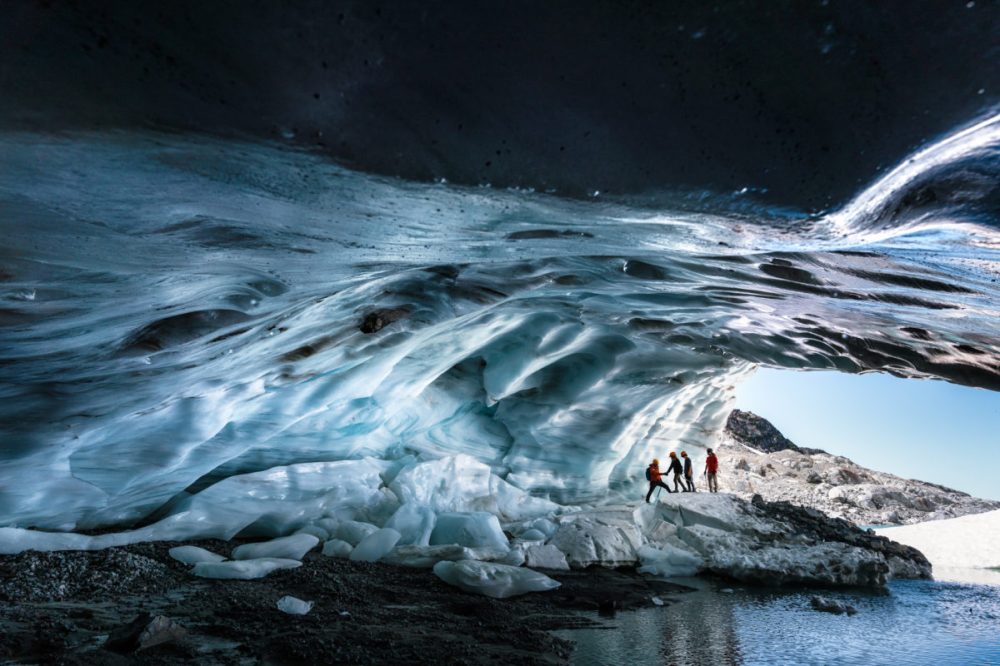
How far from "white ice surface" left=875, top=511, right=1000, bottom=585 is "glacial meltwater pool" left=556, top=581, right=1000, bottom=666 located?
105 inches

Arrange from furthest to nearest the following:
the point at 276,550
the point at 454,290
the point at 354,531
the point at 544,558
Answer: the point at 544,558 < the point at 354,531 < the point at 276,550 < the point at 454,290

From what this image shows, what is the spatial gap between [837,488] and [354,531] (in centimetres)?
2176

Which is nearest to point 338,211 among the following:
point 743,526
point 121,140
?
point 121,140

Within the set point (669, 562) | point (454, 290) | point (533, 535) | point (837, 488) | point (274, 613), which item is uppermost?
point (454, 290)

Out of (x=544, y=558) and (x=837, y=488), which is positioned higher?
(x=544, y=558)

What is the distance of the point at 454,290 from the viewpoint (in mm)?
4988

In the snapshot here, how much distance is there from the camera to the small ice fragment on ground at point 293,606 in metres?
3.70

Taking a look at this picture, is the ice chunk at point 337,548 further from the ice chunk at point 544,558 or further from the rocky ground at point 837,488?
the rocky ground at point 837,488

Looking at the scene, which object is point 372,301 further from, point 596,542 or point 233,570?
point 596,542

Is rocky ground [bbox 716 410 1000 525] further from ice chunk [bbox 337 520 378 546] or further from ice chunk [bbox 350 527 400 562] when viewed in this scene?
ice chunk [bbox 350 527 400 562]

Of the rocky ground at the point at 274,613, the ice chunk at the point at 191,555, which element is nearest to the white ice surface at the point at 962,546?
the rocky ground at the point at 274,613

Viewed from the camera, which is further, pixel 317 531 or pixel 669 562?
pixel 669 562

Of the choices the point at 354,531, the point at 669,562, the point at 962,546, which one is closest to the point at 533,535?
the point at 669,562

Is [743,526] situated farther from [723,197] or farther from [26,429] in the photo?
[26,429]
